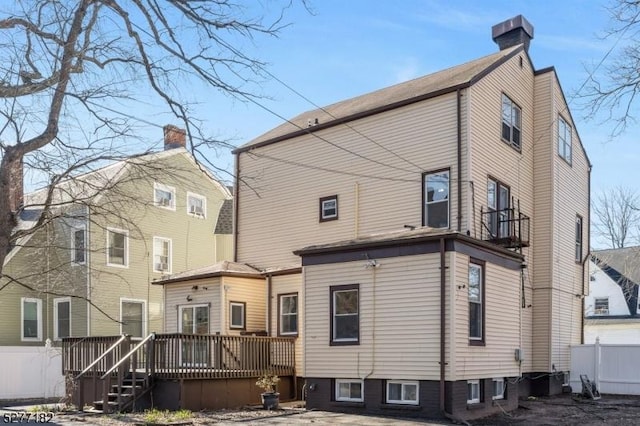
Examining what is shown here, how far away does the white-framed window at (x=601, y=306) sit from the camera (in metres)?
38.3

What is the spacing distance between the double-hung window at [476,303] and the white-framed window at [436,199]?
95.7 inches

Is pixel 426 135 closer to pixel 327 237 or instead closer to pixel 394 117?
pixel 394 117

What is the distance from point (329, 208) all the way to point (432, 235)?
6.40 metres

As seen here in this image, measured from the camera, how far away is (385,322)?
15.2m

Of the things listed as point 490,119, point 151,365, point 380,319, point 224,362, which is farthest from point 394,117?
point 151,365

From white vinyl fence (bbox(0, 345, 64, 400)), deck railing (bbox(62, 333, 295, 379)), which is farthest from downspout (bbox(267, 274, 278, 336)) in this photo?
white vinyl fence (bbox(0, 345, 64, 400))

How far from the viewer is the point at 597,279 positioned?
39125 millimetres

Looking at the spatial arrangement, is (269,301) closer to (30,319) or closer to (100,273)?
(100,273)

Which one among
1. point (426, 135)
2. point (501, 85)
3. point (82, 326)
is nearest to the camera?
point (426, 135)

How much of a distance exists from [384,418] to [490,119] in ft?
29.2

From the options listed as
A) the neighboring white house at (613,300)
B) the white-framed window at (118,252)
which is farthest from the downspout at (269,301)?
the neighboring white house at (613,300)

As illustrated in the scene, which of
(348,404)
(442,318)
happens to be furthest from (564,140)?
(348,404)

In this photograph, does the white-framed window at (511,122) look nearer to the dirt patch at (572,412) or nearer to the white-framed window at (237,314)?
the dirt patch at (572,412)

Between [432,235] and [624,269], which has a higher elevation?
[432,235]
